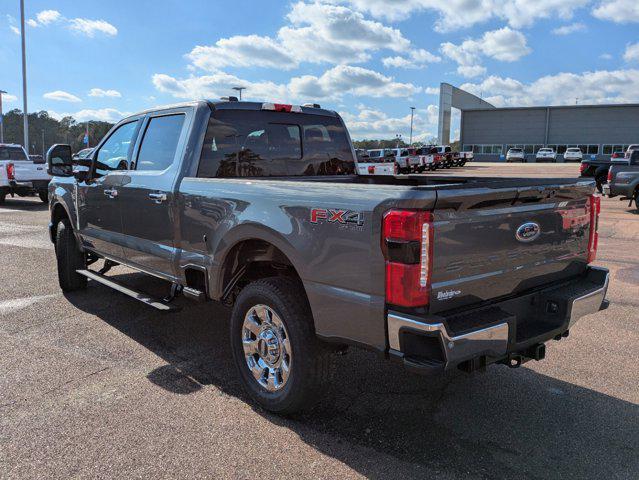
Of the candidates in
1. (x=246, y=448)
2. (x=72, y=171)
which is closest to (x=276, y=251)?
(x=246, y=448)

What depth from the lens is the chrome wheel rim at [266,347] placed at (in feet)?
10.9

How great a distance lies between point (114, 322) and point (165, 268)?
1349 millimetres

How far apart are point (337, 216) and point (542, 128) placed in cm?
7044

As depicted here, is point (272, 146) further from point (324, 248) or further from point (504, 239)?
point (504, 239)

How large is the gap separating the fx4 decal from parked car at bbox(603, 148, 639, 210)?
A: 13849mm

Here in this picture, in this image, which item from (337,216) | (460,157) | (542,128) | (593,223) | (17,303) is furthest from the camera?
(542,128)

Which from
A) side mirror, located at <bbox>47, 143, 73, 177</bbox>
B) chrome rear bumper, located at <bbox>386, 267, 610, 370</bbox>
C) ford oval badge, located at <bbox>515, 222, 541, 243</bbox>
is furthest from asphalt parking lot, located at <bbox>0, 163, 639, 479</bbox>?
side mirror, located at <bbox>47, 143, 73, 177</bbox>

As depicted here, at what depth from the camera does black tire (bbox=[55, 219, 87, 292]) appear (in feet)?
20.3

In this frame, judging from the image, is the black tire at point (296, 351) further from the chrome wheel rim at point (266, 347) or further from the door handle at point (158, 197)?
the door handle at point (158, 197)

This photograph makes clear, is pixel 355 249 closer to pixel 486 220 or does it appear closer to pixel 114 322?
pixel 486 220

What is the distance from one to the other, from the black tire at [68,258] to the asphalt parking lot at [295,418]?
1.02 m

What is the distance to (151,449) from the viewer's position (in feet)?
9.91

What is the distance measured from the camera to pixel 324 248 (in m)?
2.90

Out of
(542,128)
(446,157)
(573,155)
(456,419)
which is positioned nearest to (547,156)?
(573,155)
